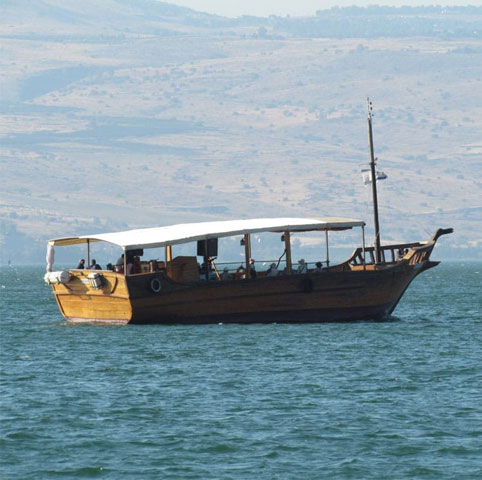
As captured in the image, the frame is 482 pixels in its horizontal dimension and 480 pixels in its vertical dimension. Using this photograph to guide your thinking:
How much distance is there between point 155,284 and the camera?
50.1 metres

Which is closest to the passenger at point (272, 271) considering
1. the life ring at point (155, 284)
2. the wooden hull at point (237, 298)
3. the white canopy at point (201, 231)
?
the wooden hull at point (237, 298)

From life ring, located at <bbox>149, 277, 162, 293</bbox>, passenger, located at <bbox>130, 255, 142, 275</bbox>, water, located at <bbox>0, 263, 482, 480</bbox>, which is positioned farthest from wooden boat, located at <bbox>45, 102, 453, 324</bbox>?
water, located at <bbox>0, 263, 482, 480</bbox>

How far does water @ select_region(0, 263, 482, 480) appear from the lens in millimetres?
26453

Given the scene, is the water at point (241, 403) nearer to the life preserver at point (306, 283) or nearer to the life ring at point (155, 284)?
the life ring at point (155, 284)

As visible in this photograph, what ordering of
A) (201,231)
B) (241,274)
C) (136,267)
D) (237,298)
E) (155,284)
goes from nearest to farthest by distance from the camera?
1. (155,284)
2. (136,267)
3. (237,298)
4. (201,231)
5. (241,274)

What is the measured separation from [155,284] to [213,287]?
247cm

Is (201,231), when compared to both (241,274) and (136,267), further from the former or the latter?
(136,267)

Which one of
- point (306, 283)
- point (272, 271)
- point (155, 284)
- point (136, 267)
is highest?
point (136, 267)

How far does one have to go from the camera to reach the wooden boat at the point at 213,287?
1991 inches

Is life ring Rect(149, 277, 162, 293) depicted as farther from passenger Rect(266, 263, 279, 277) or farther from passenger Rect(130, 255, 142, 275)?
passenger Rect(266, 263, 279, 277)

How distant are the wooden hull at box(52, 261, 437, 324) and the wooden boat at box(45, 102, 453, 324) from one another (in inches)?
1.5

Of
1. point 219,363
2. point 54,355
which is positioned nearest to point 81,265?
point 54,355

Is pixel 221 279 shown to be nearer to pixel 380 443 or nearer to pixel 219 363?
pixel 219 363

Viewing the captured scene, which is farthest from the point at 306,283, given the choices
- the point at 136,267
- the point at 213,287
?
the point at 136,267
